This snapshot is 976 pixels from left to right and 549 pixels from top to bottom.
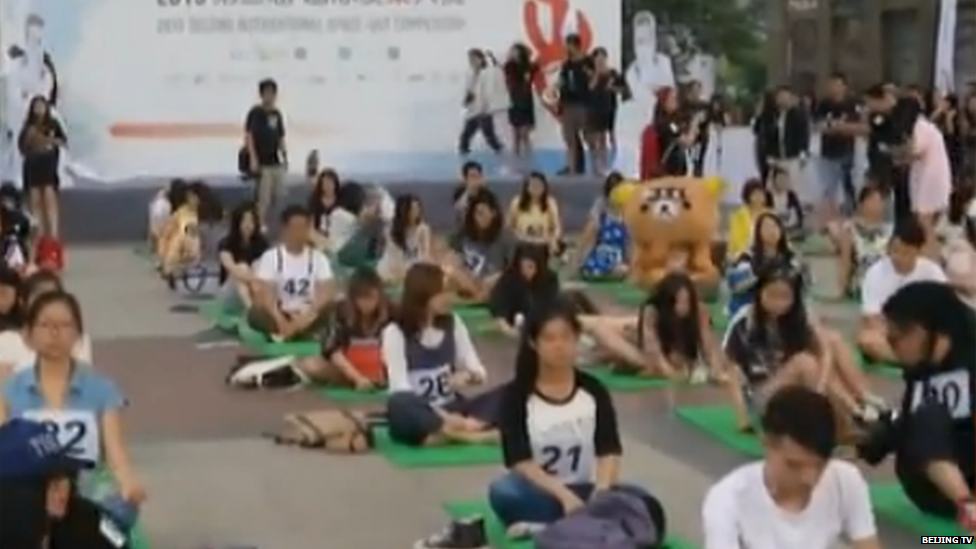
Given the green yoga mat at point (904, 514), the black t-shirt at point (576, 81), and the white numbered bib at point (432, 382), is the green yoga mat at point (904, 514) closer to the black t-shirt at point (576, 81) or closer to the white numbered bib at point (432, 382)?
the white numbered bib at point (432, 382)

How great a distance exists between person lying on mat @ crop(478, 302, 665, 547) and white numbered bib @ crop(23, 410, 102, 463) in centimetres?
144

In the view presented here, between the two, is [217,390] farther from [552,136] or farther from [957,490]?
[552,136]

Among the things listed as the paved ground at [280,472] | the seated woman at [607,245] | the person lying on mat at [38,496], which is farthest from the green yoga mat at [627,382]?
the person lying on mat at [38,496]

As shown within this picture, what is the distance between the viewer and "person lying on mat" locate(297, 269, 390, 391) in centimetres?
1091

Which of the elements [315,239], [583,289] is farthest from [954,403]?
[583,289]

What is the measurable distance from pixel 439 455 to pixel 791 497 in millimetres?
4371

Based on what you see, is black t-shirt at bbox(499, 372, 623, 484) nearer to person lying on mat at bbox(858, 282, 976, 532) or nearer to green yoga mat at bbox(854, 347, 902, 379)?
person lying on mat at bbox(858, 282, 976, 532)

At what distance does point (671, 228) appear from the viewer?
15789mm

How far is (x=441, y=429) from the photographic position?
31.3 feet

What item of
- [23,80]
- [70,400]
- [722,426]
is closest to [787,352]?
Result: [722,426]

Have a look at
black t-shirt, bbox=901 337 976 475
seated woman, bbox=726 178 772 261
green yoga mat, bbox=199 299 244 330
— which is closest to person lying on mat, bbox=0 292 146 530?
black t-shirt, bbox=901 337 976 475

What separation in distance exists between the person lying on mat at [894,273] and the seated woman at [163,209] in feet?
25.4

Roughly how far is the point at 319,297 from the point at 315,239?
159 centimetres

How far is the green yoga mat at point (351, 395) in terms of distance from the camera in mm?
11031
